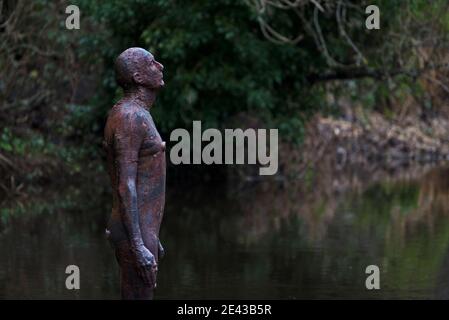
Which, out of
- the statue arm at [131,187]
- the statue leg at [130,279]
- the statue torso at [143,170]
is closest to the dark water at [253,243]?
the statue leg at [130,279]

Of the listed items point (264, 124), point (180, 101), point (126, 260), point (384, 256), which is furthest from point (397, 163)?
point (126, 260)

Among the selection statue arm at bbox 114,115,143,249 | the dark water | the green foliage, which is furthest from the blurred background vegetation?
statue arm at bbox 114,115,143,249

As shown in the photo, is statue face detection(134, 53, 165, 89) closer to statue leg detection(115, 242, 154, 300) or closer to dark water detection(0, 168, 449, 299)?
statue leg detection(115, 242, 154, 300)

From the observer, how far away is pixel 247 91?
23.6m

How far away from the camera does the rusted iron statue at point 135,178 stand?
27.2 feet

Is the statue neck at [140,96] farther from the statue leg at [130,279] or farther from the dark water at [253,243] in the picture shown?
the dark water at [253,243]

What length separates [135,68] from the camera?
858 cm

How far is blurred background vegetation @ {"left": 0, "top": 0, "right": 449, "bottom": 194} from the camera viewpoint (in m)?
23.3

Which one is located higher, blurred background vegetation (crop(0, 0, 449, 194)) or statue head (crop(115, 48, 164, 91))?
blurred background vegetation (crop(0, 0, 449, 194))

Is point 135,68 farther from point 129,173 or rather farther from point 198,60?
point 198,60

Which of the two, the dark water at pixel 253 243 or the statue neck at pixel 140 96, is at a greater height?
the statue neck at pixel 140 96

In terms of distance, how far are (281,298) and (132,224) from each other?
4.38 metres

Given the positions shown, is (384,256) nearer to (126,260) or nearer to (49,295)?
(49,295)

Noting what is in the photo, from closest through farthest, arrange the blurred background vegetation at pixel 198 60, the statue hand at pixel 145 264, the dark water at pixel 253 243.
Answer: the statue hand at pixel 145 264, the dark water at pixel 253 243, the blurred background vegetation at pixel 198 60
